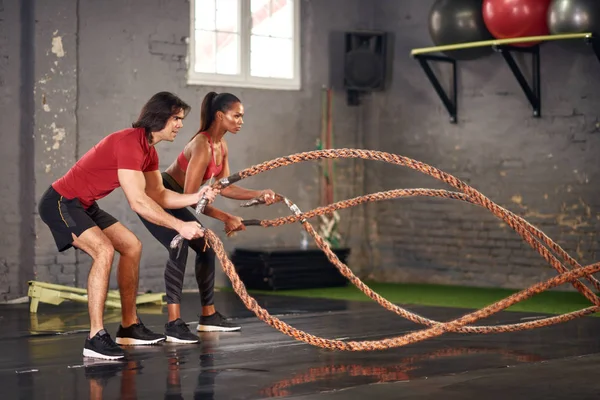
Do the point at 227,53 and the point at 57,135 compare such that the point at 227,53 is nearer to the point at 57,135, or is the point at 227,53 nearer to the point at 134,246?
the point at 57,135

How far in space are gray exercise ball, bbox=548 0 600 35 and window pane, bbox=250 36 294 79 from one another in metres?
3.14

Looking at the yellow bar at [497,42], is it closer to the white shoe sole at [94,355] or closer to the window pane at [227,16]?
the window pane at [227,16]

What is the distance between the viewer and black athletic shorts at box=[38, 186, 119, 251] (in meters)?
5.93

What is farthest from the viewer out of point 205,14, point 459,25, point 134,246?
point 205,14

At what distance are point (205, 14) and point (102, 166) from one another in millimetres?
5054

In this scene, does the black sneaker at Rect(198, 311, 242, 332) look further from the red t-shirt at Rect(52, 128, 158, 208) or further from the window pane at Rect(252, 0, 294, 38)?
the window pane at Rect(252, 0, 294, 38)

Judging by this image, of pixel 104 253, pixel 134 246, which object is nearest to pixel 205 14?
pixel 134 246

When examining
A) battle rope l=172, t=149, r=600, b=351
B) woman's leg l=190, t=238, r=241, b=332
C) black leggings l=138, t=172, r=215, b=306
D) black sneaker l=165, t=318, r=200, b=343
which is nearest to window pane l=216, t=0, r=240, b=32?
black leggings l=138, t=172, r=215, b=306

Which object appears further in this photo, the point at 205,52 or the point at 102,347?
the point at 205,52

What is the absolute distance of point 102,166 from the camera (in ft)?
19.7

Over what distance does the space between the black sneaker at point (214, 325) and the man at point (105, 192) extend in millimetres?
953

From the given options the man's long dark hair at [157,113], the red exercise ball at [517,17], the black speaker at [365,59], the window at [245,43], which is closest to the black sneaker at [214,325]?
the man's long dark hair at [157,113]

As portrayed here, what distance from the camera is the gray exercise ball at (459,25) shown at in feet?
33.0

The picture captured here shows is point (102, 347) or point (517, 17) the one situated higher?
point (517, 17)
